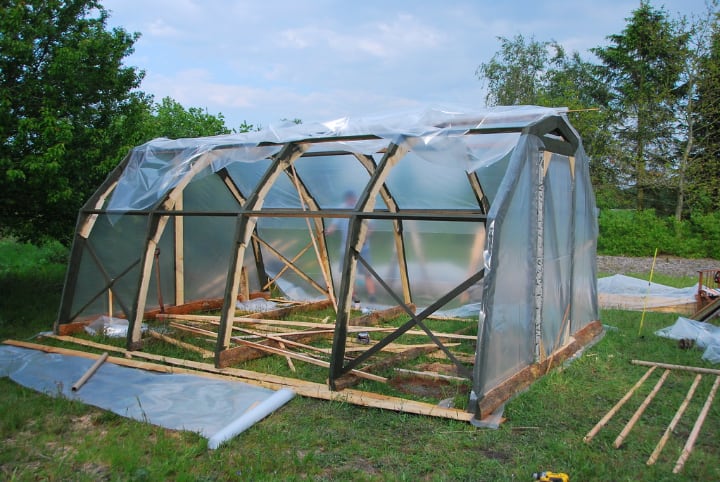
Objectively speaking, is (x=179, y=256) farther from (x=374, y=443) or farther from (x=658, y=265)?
(x=658, y=265)

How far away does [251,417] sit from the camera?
4.12m

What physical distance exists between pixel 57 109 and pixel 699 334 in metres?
8.04

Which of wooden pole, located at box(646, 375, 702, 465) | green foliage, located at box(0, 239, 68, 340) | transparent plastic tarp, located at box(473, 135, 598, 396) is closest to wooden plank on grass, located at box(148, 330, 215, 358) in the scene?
green foliage, located at box(0, 239, 68, 340)

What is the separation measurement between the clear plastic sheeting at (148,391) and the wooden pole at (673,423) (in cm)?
272

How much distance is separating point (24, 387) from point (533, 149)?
4897mm

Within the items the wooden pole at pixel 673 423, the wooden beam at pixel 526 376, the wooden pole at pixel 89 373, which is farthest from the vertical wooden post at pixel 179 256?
the wooden pole at pixel 673 423

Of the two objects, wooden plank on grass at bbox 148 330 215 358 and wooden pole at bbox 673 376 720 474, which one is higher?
wooden pole at bbox 673 376 720 474

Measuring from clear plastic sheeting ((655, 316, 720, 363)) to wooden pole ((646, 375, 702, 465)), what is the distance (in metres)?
0.88

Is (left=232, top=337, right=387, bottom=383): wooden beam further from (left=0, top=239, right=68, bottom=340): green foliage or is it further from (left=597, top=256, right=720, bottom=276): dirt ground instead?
(left=597, top=256, right=720, bottom=276): dirt ground

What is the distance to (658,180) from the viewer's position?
17078 millimetres

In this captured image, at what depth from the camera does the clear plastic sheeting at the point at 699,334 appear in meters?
5.53

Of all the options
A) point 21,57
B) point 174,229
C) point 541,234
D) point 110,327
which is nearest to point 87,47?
point 21,57

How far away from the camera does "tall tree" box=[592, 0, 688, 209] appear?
17.2m

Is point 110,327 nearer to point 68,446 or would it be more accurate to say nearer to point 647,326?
point 68,446
